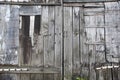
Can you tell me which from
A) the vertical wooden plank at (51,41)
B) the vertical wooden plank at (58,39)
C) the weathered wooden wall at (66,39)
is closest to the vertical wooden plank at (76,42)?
the weathered wooden wall at (66,39)

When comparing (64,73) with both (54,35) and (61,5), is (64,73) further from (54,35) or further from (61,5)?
(61,5)

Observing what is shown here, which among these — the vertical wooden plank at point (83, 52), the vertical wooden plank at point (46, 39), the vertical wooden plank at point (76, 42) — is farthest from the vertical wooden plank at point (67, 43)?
the vertical wooden plank at point (46, 39)

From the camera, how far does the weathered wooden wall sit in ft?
26.0

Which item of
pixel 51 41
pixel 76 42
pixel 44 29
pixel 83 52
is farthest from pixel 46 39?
pixel 83 52

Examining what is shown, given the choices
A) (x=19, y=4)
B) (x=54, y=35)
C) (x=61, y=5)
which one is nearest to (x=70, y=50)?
(x=54, y=35)

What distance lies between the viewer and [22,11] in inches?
318

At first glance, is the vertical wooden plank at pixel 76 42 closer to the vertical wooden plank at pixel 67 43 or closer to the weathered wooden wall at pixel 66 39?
the weathered wooden wall at pixel 66 39

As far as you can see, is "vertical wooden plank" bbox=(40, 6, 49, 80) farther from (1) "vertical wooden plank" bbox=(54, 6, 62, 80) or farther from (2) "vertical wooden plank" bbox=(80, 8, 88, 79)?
(2) "vertical wooden plank" bbox=(80, 8, 88, 79)

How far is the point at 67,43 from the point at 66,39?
4.5 inches

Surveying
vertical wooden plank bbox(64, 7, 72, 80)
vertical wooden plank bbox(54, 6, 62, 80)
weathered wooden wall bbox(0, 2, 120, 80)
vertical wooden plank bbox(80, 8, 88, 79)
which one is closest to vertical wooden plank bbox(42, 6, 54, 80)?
weathered wooden wall bbox(0, 2, 120, 80)

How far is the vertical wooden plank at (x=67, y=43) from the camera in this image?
7946 mm

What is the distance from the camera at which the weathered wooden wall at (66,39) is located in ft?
26.0

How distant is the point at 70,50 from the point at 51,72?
0.79 metres

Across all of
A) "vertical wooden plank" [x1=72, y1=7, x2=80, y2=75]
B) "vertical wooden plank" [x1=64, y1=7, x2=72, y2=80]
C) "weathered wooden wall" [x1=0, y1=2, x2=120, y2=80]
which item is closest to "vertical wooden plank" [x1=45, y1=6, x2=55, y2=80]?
"weathered wooden wall" [x1=0, y1=2, x2=120, y2=80]
